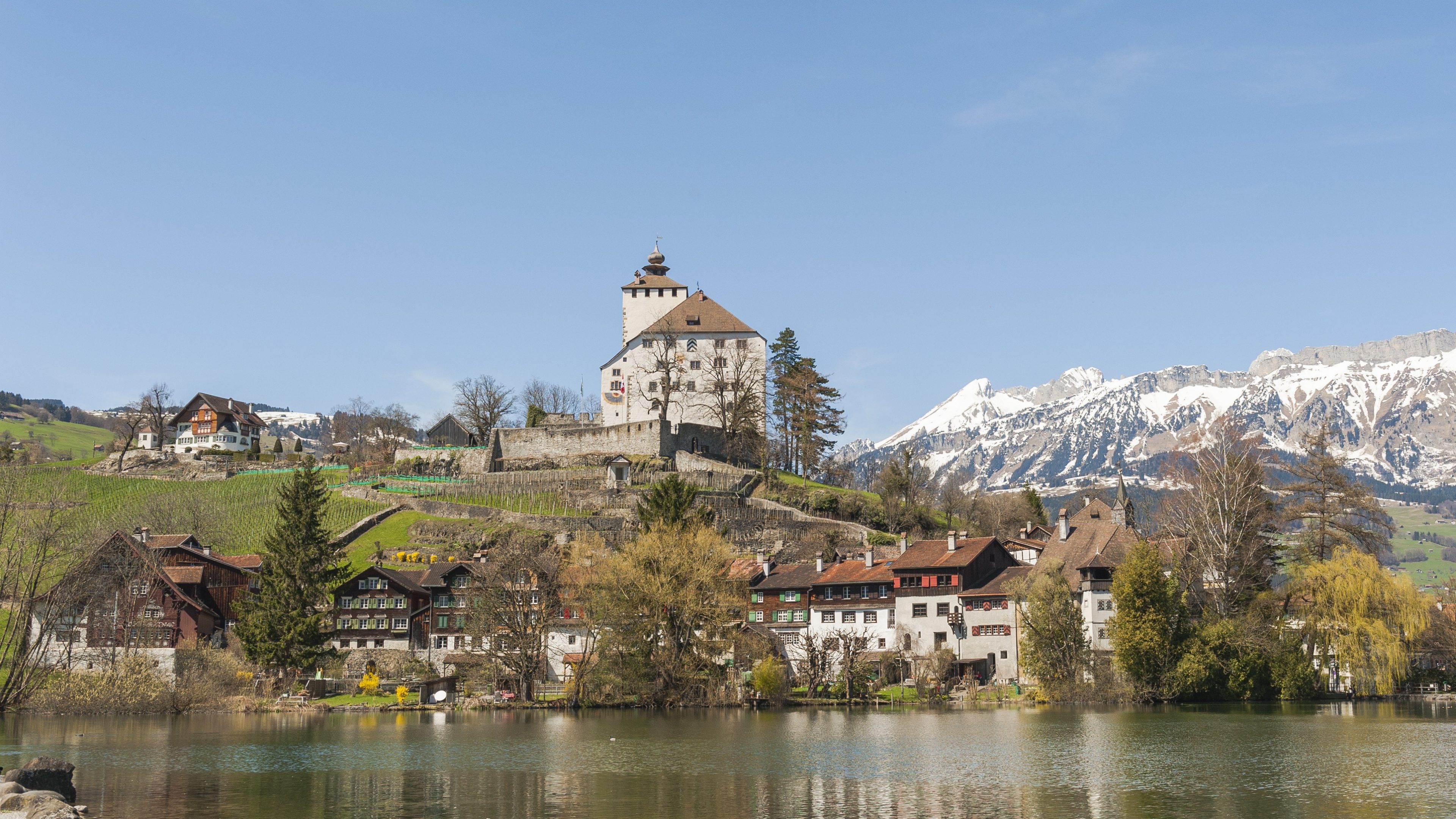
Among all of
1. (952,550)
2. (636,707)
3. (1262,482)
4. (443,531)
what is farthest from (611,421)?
(1262,482)

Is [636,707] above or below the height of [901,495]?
below

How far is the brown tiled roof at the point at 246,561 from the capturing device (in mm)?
81812

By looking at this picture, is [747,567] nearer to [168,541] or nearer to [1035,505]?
[168,541]

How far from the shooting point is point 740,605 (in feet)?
209

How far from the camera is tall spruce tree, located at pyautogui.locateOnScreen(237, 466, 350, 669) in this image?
223 feet

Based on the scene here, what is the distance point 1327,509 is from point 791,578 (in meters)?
31.5

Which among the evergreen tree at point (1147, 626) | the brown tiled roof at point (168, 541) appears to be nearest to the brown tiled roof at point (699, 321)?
the brown tiled roof at point (168, 541)

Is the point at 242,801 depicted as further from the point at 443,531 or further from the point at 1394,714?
the point at 443,531

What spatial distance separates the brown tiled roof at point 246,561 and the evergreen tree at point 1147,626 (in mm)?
52140

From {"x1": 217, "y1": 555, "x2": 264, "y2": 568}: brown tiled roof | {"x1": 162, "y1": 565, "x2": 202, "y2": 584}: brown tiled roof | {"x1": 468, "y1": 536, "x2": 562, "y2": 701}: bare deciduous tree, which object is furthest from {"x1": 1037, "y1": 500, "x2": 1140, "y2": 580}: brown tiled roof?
{"x1": 217, "y1": 555, "x2": 264, "y2": 568}: brown tiled roof

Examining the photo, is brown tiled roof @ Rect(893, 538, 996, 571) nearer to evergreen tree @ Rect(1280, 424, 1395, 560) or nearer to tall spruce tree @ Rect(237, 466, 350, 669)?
evergreen tree @ Rect(1280, 424, 1395, 560)

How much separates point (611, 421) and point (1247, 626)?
64192 mm

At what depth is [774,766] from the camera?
38.5 metres

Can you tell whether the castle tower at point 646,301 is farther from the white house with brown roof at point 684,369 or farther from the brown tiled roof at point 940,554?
the brown tiled roof at point 940,554
